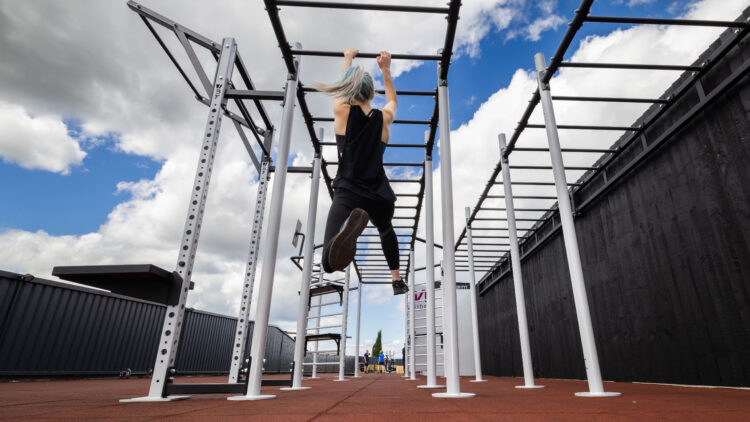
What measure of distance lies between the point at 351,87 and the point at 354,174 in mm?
646

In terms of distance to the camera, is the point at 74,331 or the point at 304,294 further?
the point at 74,331

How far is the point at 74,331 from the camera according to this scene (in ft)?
22.1

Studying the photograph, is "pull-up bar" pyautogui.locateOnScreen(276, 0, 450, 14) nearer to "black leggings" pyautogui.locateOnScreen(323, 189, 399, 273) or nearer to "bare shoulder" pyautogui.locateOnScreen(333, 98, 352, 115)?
"bare shoulder" pyautogui.locateOnScreen(333, 98, 352, 115)

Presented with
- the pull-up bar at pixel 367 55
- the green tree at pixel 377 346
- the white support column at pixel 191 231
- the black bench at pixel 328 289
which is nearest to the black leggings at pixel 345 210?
the white support column at pixel 191 231

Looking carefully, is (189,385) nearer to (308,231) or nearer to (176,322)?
(176,322)

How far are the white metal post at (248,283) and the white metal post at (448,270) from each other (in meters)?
1.97

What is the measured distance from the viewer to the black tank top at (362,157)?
2.21 m

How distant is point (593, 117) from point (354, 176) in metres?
3.74

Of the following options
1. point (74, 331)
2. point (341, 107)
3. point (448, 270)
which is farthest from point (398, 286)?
point (74, 331)

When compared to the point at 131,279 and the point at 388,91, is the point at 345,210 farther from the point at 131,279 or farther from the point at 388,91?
the point at 131,279

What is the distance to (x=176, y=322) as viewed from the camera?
7.35ft

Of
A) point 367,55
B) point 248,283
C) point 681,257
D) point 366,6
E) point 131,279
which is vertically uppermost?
point 366,6

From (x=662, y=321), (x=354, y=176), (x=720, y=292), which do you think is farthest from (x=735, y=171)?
(x=354, y=176)

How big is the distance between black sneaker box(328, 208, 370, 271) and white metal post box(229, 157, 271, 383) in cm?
170
